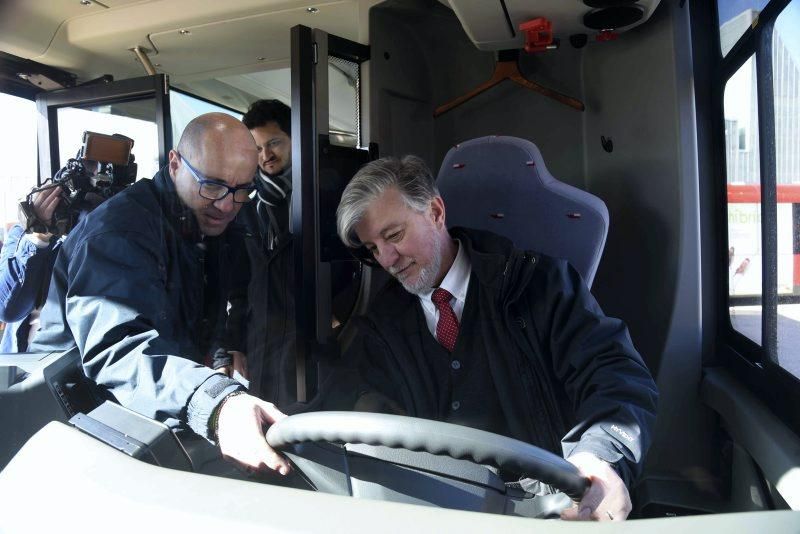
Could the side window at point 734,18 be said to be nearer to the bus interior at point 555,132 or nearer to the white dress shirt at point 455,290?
the bus interior at point 555,132

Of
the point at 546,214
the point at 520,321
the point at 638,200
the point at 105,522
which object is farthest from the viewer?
the point at 638,200

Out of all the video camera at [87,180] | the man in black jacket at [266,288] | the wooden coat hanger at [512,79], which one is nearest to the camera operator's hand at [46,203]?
the video camera at [87,180]

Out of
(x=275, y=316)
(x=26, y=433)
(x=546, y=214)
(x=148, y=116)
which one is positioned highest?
(x=148, y=116)

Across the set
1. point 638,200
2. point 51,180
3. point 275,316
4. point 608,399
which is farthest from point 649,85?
point 51,180

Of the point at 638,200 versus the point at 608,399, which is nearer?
the point at 608,399

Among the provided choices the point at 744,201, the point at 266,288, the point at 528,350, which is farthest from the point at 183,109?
the point at 744,201

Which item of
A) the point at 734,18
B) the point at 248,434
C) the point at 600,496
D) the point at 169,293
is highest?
the point at 734,18

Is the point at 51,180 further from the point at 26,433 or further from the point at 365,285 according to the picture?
the point at 365,285

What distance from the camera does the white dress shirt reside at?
1907 mm

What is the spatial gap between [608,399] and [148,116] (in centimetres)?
184

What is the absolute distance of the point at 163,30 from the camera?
2566 millimetres

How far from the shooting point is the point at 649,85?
238 cm

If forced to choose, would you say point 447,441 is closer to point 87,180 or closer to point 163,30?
point 87,180

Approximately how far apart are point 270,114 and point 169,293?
1070mm
